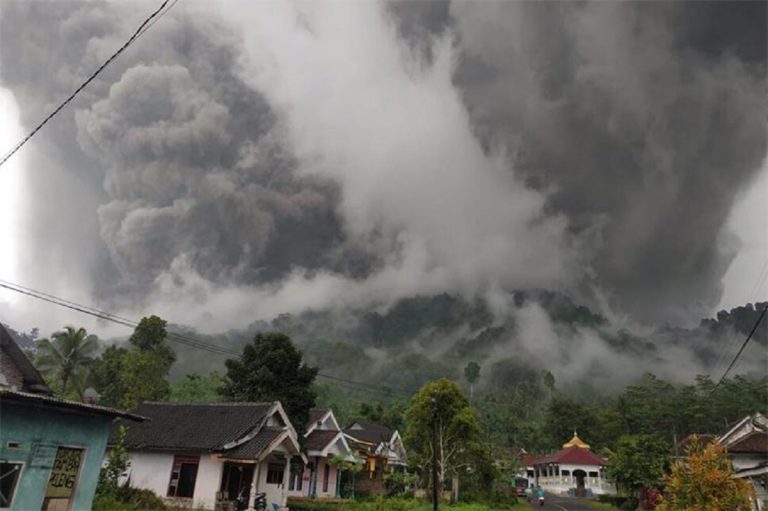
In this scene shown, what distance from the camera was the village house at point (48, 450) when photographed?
15.5 meters

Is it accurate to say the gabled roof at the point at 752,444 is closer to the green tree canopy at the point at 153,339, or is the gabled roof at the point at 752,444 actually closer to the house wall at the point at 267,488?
the house wall at the point at 267,488

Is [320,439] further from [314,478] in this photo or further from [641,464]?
[641,464]

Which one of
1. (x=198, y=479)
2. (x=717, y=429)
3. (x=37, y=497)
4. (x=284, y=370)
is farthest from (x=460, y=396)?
(x=717, y=429)

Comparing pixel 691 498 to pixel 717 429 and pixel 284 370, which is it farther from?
pixel 717 429

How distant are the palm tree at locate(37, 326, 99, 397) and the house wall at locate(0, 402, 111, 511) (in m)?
48.6

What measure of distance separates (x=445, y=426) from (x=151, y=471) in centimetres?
2126

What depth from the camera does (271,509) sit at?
2720 centimetres

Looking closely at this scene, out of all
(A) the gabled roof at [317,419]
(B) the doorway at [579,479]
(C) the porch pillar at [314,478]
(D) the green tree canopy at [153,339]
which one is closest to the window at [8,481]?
(C) the porch pillar at [314,478]

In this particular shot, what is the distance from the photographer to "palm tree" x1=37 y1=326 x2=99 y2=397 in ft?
193

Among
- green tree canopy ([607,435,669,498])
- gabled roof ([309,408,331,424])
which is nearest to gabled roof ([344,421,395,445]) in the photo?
gabled roof ([309,408,331,424])

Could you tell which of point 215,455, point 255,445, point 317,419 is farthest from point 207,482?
point 317,419

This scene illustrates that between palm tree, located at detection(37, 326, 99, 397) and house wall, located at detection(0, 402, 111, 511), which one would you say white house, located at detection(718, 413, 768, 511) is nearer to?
house wall, located at detection(0, 402, 111, 511)

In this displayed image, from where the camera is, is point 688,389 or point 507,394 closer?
point 688,389

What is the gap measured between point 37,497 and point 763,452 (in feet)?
139
